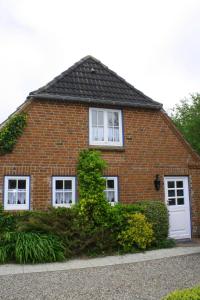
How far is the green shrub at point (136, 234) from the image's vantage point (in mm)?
10258

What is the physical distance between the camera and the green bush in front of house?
9141 mm

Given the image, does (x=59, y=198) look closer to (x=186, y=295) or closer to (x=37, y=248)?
(x=37, y=248)

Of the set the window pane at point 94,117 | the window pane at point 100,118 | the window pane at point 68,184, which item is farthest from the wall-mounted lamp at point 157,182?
the window pane at point 68,184

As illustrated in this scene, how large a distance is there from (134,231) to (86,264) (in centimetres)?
219

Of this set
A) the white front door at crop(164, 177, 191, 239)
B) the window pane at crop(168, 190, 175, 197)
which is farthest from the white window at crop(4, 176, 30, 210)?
the window pane at crop(168, 190, 175, 197)

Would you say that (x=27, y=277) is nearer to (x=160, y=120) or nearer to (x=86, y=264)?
(x=86, y=264)

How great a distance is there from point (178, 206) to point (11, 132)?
6928mm

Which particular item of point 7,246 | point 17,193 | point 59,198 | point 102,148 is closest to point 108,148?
point 102,148

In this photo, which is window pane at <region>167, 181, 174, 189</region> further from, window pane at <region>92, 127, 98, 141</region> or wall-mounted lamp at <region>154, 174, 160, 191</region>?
window pane at <region>92, 127, 98, 141</region>

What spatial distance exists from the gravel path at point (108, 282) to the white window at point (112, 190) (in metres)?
3.60

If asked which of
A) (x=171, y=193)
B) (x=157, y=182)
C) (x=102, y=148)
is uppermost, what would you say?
(x=102, y=148)

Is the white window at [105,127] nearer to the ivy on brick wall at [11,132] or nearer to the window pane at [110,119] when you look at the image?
the window pane at [110,119]

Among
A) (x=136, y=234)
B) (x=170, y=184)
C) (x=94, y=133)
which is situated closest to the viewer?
(x=136, y=234)

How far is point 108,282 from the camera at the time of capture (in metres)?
7.04
